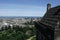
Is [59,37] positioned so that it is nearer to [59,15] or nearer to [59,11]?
[59,15]

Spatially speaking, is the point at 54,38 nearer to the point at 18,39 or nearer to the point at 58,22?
the point at 58,22

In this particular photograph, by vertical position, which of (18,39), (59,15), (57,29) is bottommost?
(18,39)

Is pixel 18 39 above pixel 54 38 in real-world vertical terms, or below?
below

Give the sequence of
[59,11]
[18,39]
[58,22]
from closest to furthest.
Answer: [58,22] → [59,11] → [18,39]

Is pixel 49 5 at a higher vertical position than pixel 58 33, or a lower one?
higher

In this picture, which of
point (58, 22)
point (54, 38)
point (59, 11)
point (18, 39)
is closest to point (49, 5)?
point (59, 11)

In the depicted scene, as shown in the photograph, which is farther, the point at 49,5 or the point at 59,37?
the point at 49,5

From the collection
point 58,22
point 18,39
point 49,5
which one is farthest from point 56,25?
point 18,39

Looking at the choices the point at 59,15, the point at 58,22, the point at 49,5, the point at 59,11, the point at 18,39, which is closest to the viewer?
the point at 58,22

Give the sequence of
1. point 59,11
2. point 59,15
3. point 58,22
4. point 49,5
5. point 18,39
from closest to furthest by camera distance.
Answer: point 58,22
point 59,15
point 59,11
point 49,5
point 18,39
